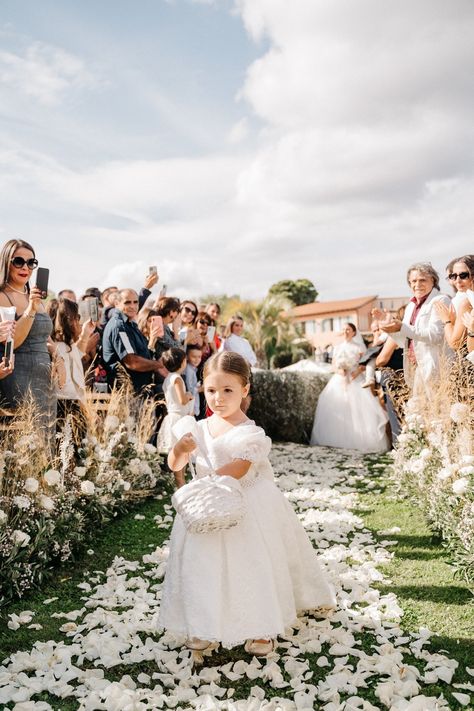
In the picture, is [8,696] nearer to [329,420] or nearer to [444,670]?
[444,670]

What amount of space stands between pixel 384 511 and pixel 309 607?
3.02 metres

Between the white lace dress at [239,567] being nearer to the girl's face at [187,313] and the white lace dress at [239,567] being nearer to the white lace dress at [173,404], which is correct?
the white lace dress at [173,404]

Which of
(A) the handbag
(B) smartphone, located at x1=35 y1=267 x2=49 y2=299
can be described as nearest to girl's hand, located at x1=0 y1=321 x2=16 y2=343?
(B) smartphone, located at x1=35 y1=267 x2=49 y2=299

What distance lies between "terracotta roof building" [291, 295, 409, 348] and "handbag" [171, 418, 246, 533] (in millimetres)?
48167

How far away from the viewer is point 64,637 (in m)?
3.70

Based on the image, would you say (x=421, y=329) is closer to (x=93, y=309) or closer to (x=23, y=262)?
(x=93, y=309)

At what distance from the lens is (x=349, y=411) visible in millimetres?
10828

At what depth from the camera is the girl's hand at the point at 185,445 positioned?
340 centimetres

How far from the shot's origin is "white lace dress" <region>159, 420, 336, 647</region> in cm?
318

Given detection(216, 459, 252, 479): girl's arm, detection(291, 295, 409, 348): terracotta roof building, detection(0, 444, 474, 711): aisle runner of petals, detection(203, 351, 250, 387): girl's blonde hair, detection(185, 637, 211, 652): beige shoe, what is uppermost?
detection(291, 295, 409, 348): terracotta roof building

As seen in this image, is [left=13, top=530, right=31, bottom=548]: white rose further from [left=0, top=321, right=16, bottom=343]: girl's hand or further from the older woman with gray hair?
the older woman with gray hair

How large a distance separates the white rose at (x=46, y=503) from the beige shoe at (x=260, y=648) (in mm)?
1873

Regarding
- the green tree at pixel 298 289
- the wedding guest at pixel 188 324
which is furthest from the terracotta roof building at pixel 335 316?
the wedding guest at pixel 188 324

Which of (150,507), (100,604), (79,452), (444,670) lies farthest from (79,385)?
(444,670)
